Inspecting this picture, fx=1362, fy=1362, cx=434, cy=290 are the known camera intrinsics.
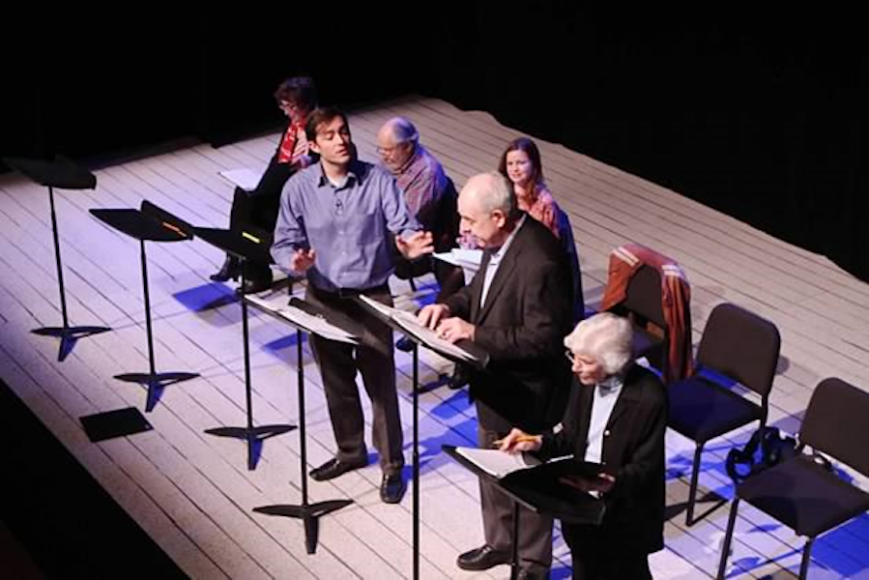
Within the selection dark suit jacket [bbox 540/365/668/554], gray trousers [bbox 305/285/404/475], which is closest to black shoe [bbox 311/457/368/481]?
gray trousers [bbox 305/285/404/475]

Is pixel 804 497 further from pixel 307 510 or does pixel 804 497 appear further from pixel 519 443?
pixel 307 510

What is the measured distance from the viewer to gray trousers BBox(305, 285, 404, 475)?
6.05 metres

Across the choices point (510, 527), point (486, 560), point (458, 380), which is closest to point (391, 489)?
point (486, 560)

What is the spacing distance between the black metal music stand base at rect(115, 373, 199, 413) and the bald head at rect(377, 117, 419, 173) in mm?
1613

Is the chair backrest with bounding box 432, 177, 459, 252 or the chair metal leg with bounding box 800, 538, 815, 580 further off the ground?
the chair backrest with bounding box 432, 177, 459, 252

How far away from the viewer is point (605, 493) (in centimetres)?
456

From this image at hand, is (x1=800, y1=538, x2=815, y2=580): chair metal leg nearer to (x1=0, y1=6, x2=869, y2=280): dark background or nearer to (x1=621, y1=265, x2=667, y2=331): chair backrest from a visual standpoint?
(x1=621, y1=265, x2=667, y2=331): chair backrest

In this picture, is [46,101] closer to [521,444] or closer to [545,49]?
[545,49]

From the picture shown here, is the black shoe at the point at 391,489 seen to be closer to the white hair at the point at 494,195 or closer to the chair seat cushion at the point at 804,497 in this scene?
the chair seat cushion at the point at 804,497

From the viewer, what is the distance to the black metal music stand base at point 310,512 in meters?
6.03

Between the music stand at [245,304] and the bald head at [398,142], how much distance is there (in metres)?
0.94

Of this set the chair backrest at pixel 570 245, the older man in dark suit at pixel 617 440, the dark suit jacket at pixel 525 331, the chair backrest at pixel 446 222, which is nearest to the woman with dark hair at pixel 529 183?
the chair backrest at pixel 570 245

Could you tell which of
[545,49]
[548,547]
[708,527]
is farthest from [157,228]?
[545,49]

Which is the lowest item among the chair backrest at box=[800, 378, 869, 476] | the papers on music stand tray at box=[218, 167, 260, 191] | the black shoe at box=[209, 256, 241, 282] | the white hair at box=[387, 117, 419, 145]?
the black shoe at box=[209, 256, 241, 282]
